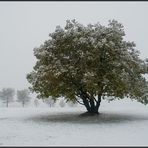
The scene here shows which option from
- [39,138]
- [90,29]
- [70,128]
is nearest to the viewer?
[39,138]

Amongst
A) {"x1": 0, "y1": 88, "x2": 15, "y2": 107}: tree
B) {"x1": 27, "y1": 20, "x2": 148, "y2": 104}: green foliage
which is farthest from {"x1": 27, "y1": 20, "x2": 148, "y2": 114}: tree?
{"x1": 0, "y1": 88, "x2": 15, "y2": 107}: tree

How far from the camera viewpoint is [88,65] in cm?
2998

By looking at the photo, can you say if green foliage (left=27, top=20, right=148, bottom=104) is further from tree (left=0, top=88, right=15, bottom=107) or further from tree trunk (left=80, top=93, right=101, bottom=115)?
tree (left=0, top=88, right=15, bottom=107)

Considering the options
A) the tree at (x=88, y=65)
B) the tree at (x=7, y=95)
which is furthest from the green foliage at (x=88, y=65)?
the tree at (x=7, y=95)

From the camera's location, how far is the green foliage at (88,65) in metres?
29.3

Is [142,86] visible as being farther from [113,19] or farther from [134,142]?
[134,142]

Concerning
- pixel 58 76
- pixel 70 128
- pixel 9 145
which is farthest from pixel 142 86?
pixel 9 145

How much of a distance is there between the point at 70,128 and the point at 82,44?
909 cm

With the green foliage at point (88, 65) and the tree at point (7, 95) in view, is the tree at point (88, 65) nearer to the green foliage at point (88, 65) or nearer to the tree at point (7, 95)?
the green foliage at point (88, 65)

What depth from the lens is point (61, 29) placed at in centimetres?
3162

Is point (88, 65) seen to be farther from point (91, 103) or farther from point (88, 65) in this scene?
point (91, 103)

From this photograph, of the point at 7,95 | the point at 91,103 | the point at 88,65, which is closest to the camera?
the point at 88,65

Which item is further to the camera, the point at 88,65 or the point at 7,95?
the point at 7,95

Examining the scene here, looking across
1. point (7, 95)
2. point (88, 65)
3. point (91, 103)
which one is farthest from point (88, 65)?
point (7, 95)
